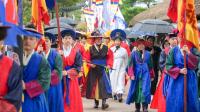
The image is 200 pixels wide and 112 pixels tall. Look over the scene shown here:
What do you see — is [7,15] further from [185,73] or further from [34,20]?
[185,73]

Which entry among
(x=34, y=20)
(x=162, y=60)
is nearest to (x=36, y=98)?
(x=34, y=20)

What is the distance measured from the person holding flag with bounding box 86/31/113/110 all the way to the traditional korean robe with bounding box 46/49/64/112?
4.72 meters

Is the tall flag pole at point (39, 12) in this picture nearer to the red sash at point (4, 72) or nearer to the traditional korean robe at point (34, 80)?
the traditional korean robe at point (34, 80)

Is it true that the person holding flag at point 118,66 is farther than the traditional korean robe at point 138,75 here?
Yes

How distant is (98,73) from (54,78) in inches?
209

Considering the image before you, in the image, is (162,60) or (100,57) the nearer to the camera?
(162,60)

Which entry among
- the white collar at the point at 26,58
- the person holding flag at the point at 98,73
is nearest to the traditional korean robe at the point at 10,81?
the white collar at the point at 26,58

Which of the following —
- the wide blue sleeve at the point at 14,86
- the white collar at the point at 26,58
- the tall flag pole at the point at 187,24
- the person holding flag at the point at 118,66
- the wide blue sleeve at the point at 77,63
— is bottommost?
the person holding flag at the point at 118,66

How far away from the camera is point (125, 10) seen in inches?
1687

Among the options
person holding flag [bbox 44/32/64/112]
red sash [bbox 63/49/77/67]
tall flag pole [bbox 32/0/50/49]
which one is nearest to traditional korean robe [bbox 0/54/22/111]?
tall flag pole [bbox 32/0/50/49]

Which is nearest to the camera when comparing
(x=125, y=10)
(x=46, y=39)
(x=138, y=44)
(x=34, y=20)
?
(x=34, y=20)

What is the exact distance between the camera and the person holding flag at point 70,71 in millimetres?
10531

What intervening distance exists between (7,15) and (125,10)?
121ft

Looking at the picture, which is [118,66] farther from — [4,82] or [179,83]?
[4,82]
